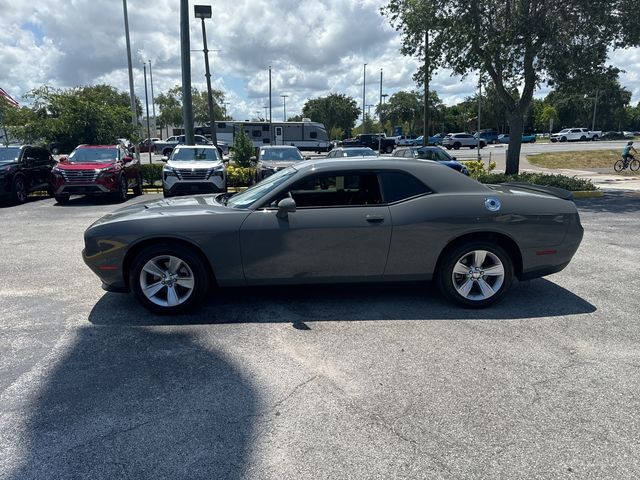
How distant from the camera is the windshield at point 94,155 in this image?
13.4 metres

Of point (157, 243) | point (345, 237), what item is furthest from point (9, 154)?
point (345, 237)

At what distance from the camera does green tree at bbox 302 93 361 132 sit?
81.2 metres

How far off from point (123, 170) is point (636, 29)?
51.1 feet

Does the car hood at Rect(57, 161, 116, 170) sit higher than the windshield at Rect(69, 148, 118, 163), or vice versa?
the windshield at Rect(69, 148, 118, 163)

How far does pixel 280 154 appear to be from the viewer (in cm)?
1523

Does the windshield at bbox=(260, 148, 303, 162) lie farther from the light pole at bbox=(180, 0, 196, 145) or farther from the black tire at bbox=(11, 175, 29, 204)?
the black tire at bbox=(11, 175, 29, 204)

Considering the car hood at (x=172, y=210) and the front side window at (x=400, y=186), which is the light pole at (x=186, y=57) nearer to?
the car hood at (x=172, y=210)

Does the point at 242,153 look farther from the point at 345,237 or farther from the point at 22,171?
the point at 345,237

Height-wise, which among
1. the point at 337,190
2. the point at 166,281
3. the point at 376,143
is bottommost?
the point at 166,281

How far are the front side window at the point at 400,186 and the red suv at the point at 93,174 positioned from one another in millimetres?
10163

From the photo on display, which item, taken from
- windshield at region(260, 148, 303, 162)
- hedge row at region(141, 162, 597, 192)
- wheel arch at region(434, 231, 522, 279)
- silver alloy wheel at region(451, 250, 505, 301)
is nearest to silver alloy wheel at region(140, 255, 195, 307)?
wheel arch at region(434, 231, 522, 279)

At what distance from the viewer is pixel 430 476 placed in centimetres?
246

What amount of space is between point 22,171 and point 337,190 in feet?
39.4

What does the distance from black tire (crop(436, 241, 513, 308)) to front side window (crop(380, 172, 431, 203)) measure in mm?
689
